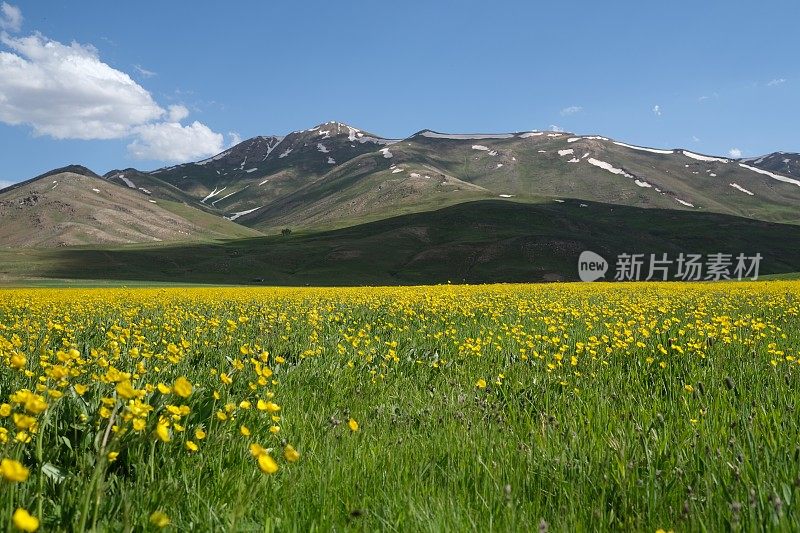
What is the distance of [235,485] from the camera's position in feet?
10.4

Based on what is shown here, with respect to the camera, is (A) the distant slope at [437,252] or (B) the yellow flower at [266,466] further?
(A) the distant slope at [437,252]

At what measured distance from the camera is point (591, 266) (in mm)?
96250

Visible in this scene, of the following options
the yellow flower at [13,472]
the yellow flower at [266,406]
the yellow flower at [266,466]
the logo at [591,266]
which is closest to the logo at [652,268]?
the logo at [591,266]

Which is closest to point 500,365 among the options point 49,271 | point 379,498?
point 379,498

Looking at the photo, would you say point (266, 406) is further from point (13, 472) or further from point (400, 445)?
point (13, 472)

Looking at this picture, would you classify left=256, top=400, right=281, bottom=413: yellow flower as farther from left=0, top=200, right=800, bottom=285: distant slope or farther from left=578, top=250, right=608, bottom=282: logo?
left=578, top=250, right=608, bottom=282: logo

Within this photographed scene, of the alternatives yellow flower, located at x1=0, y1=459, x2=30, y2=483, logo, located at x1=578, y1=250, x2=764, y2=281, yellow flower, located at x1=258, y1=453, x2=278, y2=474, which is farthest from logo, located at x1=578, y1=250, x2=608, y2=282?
yellow flower, located at x1=0, y1=459, x2=30, y2=483

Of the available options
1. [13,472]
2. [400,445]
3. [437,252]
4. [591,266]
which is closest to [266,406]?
[400,445]

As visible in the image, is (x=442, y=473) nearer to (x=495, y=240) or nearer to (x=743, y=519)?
(x=743, y=519)

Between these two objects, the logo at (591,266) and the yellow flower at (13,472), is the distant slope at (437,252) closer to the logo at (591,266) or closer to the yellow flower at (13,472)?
the logo at (591,266)

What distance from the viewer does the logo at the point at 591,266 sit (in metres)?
91.1

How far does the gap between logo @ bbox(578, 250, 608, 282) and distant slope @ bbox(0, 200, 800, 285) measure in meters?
1.56

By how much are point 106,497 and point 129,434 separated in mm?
457

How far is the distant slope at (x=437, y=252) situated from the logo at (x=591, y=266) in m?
1.56
